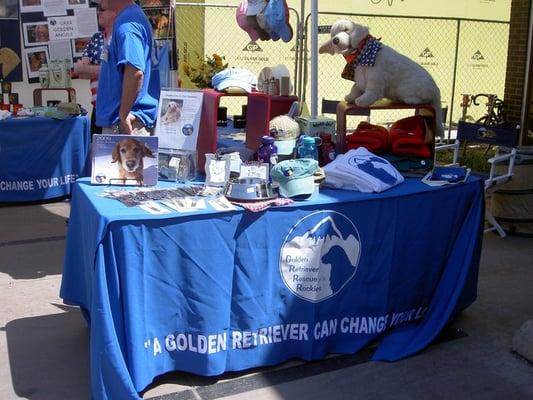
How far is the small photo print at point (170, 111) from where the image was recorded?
340cm

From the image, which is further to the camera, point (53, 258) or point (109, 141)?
point (53, 258)

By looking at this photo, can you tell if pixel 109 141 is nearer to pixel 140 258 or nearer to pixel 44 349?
pixel 140 258

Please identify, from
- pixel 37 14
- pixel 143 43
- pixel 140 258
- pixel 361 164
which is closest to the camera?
pixel 140 258

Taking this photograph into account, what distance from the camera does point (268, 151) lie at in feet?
11.1

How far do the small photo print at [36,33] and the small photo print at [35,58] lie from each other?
0.07 metres

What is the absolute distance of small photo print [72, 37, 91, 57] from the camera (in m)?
7.66

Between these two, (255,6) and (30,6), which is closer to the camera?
(255,6)

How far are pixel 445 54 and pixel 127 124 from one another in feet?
31.7

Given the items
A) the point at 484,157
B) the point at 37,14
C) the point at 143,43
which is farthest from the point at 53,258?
the point at 484,157

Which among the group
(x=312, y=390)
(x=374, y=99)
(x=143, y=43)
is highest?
(x=143, y=43)

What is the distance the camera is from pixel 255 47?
10359 millimetres

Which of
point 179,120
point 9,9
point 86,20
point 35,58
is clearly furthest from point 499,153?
point 9,9

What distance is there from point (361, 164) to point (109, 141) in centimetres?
127

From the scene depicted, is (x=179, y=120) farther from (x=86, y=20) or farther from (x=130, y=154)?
(x=86, y=20)
